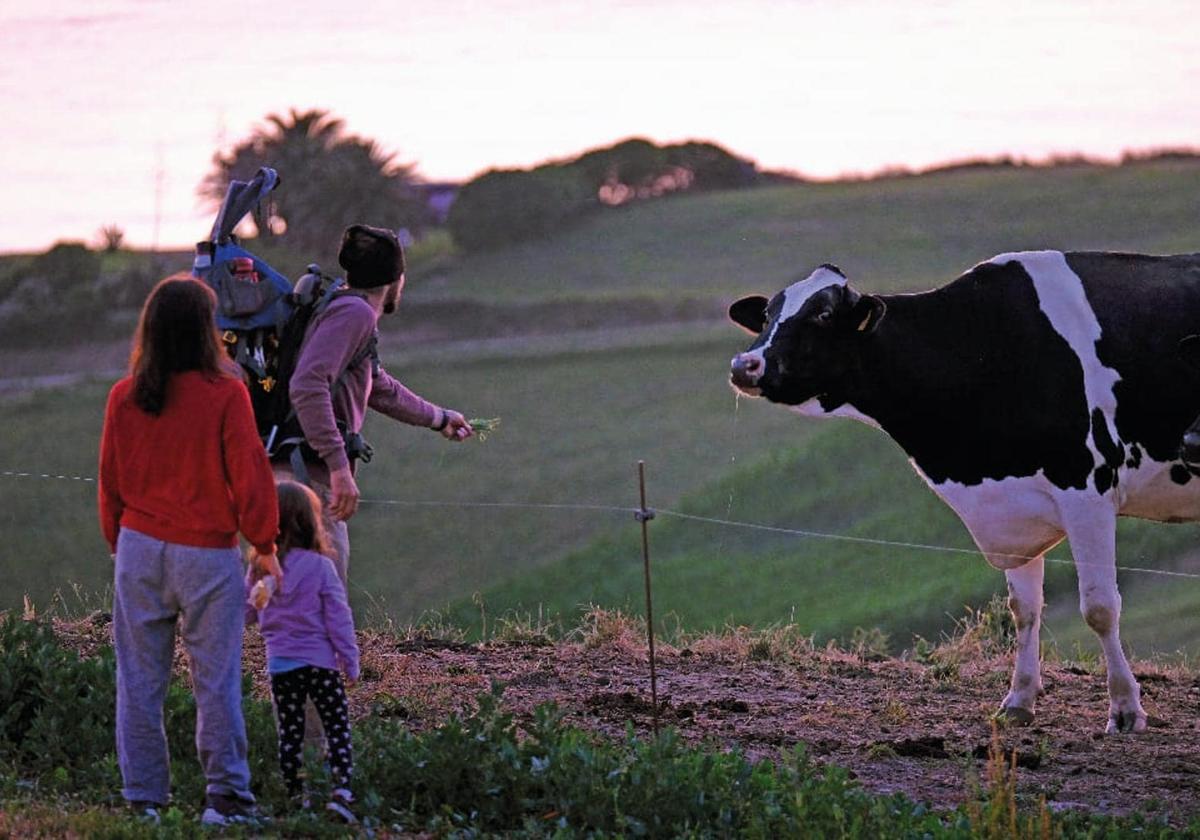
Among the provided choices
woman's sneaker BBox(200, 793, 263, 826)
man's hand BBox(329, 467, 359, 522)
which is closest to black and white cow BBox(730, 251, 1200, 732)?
man's hand BBox(329, 467, 359, 522)

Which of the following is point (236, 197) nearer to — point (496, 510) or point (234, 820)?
point (234, 820)

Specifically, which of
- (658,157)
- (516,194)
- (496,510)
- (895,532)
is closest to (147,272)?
(516,194)

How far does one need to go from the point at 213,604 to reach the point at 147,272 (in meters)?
63.1

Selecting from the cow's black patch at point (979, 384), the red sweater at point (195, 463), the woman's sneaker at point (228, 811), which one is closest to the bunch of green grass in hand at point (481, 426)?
the cow's black patch at point (979, 384)

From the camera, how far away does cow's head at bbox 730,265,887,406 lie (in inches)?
442

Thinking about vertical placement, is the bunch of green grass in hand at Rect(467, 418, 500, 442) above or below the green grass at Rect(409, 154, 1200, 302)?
below

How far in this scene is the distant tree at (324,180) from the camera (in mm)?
81062

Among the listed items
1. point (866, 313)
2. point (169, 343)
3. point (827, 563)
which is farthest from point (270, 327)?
point (827, 563)

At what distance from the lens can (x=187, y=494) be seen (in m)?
7.89

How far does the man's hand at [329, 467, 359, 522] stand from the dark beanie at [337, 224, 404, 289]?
0.80 meters

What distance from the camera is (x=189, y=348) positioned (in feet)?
25.9

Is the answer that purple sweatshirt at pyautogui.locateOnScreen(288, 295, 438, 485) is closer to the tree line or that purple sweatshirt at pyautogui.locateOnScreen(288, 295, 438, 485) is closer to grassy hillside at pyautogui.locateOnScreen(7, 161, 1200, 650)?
grassy hillside at pyautogui.locateOnScreen(7, 161, 1200, 650)

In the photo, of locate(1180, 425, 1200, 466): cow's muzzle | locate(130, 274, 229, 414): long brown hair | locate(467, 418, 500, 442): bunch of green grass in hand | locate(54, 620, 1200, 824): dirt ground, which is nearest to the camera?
locate(130, 274, 229, 414): long brown hair

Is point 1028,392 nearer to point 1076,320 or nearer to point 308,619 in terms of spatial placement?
point 1076,320
